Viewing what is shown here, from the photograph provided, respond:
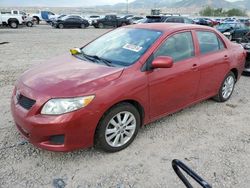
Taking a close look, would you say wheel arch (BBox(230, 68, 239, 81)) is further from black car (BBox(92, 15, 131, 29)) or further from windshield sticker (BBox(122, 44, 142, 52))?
black car (BBox(92, 15, 131, 29))

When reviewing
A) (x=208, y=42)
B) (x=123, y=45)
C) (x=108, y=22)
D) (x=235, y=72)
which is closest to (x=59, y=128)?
(x=123, y=45)

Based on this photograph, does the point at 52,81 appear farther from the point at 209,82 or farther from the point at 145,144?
the point at 209,82

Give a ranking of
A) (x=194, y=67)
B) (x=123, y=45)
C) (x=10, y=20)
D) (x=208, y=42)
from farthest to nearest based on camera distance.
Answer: (x=10, y=20)
(x=208, y=42)
(x=194, y=67)
(x=123, y=45)

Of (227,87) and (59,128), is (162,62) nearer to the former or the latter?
(59,128)

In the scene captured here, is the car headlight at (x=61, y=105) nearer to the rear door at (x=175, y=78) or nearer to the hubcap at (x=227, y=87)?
the rear door at (x=175, y=78)

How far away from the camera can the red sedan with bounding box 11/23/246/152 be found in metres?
2.99

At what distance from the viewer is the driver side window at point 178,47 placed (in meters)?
3.86

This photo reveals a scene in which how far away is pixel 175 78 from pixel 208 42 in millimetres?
1259

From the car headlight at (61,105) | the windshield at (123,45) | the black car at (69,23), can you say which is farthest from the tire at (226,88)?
the black car at (69,23)

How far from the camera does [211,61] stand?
15.1 feet

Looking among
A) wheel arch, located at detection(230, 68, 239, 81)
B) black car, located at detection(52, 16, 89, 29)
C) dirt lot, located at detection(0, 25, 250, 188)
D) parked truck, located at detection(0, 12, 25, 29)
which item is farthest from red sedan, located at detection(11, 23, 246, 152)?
black car, located at detection(52, 16, 89, 29)

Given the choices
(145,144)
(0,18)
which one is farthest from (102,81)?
(0,18)

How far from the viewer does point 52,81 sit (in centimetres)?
326

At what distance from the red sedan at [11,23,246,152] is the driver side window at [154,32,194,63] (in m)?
0.01
